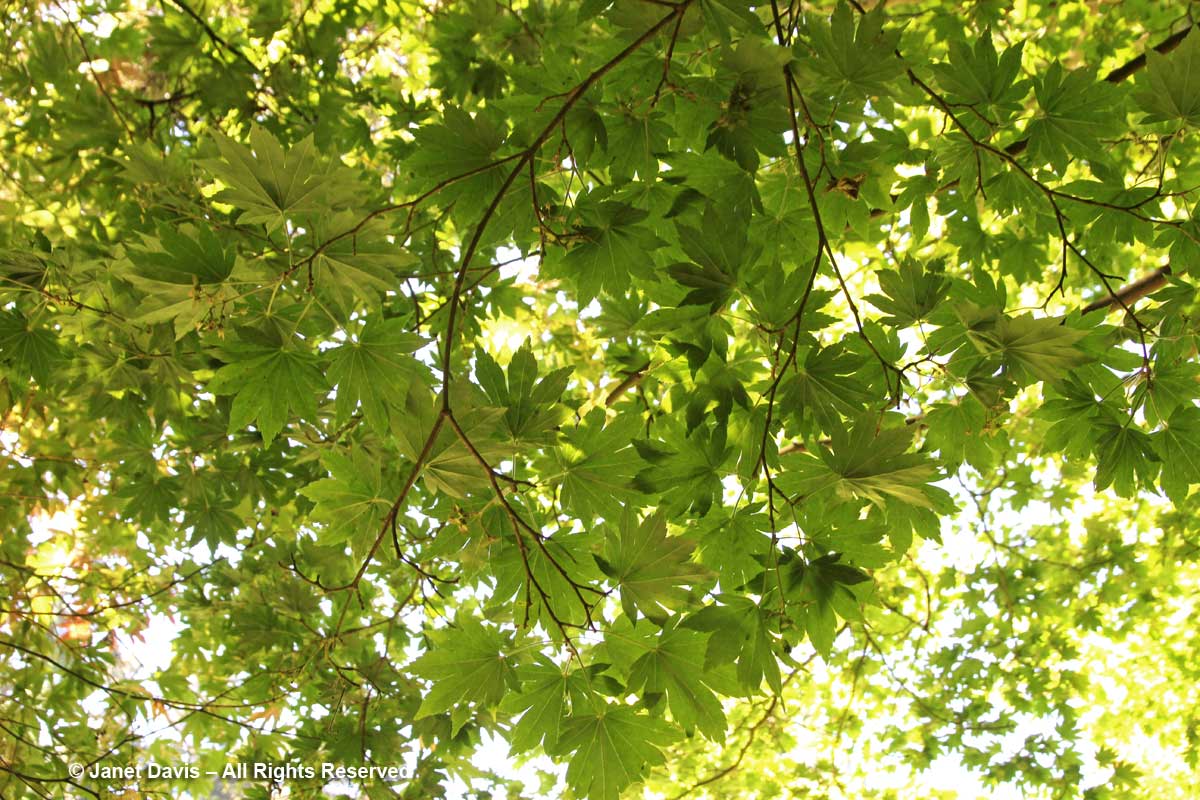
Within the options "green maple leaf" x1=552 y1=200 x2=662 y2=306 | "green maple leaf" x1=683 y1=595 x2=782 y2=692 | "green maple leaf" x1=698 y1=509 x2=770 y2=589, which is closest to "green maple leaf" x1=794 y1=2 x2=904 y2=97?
"green maple leaf" x1=552 y1=200 x2=662 y2=306

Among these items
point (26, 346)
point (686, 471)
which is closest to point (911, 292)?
point (686, 471)

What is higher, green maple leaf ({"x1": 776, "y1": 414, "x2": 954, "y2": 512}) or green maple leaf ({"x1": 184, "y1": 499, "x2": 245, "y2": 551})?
green maple leaf ({"x1": 184, "y1": 499, "x2": 245, "y2": 551})

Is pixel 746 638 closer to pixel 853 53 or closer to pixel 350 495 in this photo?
pixel 350 495

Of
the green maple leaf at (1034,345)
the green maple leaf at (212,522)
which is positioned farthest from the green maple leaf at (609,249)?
the green maple leaf at (212,522)

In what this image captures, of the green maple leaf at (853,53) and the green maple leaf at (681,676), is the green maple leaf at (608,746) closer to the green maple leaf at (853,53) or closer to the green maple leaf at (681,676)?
the green maple leaf at (681,676)

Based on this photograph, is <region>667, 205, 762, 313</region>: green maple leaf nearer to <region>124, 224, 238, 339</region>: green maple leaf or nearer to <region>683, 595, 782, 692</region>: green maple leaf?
<region>683, 595, 782, 692</region>: green maple leaf

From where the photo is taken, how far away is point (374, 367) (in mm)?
1464

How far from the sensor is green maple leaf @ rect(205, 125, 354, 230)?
1.25 metres

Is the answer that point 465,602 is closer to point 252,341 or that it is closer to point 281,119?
point 281,119

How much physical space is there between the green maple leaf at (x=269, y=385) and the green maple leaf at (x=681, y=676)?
783 millimetres

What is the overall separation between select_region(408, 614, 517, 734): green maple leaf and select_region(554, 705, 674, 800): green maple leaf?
151mm

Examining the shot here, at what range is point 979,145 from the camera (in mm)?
1521

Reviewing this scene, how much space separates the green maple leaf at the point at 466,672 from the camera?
1.35 m

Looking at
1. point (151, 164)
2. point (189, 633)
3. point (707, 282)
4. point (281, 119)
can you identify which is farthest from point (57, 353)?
point (189, 633)
